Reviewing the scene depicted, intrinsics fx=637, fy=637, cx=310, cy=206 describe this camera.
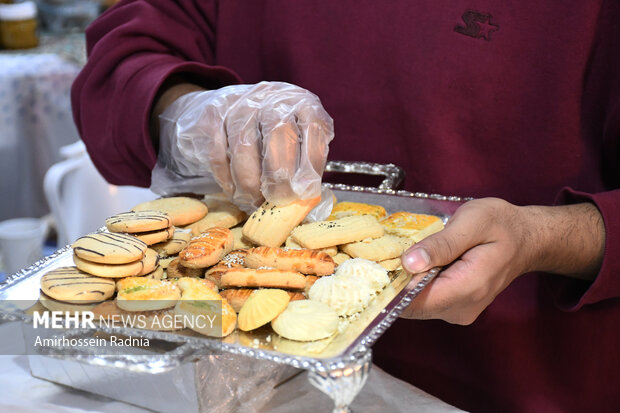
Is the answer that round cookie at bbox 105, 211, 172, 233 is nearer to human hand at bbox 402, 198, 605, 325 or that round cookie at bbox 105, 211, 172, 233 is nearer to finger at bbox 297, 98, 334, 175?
finger at bbox 297, 98, 334, 175

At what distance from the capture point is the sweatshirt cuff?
36.5 inches

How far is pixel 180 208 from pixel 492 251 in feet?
1.52

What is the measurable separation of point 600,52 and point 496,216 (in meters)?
0.34

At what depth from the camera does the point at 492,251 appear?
88 cm

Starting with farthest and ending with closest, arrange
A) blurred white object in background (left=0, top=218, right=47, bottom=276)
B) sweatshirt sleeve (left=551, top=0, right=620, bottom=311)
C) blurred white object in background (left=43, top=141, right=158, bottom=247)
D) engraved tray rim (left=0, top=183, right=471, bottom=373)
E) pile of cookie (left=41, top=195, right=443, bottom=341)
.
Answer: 1. blurred white object in background (left=0, top=218, right=47, bottom=276)
2. blurred white object in background (left=43, top=141, right=158, bottom=247)
3. sweatshirt sleeve (left=551, top=0, right=620, bottom=311)
4. pile of cookie (left=41, top=195, right=443, bottom=341)
5. engraved tray rim (left=0, top=183, right=471, bottom=373)

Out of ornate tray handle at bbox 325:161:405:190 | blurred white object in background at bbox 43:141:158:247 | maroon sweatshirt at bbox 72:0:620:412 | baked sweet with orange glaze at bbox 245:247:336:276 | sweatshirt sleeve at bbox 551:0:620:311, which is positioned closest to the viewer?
baked sweet with orange glaze at bbox 245:247:336:276

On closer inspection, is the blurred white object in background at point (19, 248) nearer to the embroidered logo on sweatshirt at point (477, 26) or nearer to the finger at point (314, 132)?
the finger at point (314, 132)

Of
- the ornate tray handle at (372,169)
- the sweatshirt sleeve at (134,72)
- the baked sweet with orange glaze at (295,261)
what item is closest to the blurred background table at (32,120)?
the sweatshirt sleeve at (134,72)

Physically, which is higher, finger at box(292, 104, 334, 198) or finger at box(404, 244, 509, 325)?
finger at box(292, 104, 334, 198)

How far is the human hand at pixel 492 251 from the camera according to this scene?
2.75ft

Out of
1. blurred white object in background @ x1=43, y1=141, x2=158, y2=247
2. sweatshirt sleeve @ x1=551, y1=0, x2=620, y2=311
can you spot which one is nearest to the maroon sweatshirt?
sweatshirt sleeve @ x1=551, y1=0, x2=620, y2=311

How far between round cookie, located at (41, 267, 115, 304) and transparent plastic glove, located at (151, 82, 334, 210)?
257mm

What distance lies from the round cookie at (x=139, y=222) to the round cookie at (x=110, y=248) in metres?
0.04

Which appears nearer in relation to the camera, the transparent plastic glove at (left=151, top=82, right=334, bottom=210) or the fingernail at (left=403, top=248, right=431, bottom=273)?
the fingernail at (left=403, top=248, right=431, bottom=273)
